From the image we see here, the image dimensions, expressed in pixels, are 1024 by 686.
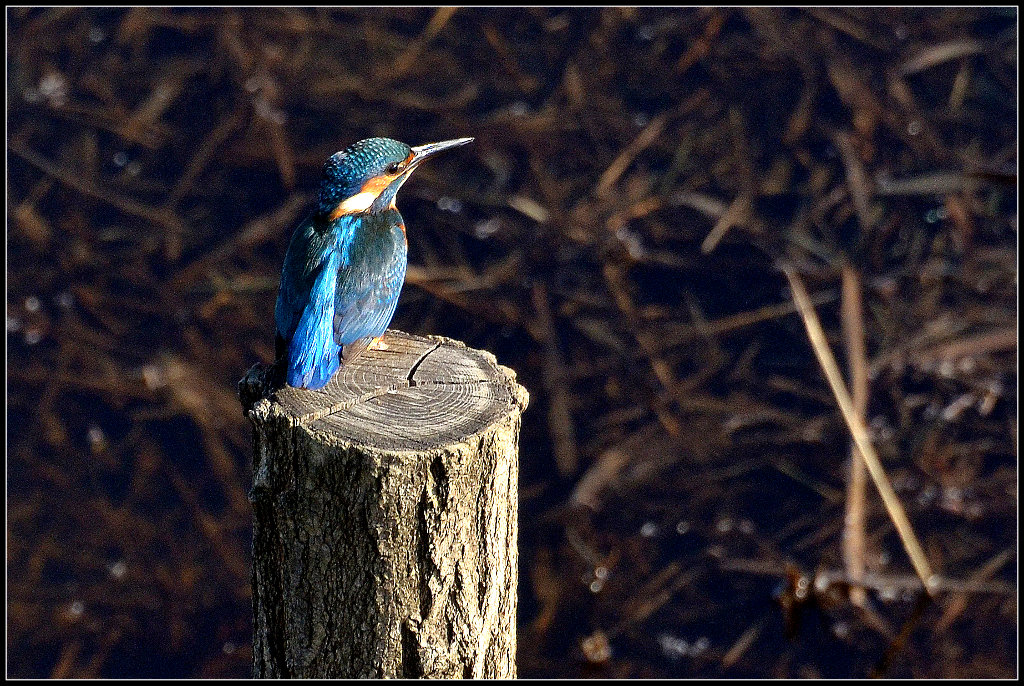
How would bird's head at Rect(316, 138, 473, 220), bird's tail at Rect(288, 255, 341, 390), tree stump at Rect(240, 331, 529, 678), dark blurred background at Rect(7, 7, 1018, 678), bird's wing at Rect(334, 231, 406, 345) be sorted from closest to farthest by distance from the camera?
tree stump at Rect(240, 331, 529, 678) < bird's tail at Rect(288, 255, 341, 390) < bird's wing at Rect(334, 231, 406, 345) < bird's head at Rect(316, 138, 473, 220) < dark blurred background at Rect(7, 7, 1018, 678)

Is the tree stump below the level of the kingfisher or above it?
below

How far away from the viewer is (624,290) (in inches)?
180

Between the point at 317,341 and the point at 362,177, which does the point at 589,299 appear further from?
the point at 317,341

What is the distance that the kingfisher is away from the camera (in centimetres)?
218

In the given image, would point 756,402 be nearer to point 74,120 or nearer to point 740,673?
point 740,673

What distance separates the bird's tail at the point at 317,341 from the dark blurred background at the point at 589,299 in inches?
83.9

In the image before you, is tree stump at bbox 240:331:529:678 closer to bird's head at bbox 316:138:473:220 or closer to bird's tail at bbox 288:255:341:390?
bird's tail at bbox 288:255:341:390

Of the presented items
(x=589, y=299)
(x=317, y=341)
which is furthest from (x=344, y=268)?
(x=589, y=299)

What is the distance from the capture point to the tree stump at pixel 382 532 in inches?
74.2

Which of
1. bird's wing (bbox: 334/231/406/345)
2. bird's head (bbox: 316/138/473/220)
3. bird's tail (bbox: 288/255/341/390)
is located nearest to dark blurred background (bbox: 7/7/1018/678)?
bird's head (bbox: 316/138/473/220)

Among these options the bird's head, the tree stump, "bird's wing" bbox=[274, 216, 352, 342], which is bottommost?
the tree stump

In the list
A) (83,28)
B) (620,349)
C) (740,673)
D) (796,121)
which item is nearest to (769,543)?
(740,673)

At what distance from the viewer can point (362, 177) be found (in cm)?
250

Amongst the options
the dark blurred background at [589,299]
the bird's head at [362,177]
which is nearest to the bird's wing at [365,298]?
the bird's head at [362,177]
